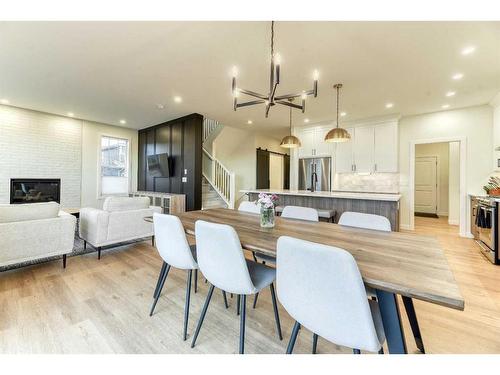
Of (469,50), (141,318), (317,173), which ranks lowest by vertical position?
(141,318)

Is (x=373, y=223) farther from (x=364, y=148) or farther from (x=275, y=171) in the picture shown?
(x=275, y=171)

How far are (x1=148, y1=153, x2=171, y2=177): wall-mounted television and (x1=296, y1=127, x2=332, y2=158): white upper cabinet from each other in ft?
12.0

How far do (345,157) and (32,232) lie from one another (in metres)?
5.91

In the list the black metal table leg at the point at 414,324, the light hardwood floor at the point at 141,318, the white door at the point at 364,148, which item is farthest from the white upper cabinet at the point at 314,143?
the black metal table leg at the point at 414,324

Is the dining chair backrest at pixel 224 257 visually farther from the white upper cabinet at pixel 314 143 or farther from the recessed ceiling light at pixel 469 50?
the white upper cabinet at pixel 314 143

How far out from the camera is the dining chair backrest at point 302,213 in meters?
2.25

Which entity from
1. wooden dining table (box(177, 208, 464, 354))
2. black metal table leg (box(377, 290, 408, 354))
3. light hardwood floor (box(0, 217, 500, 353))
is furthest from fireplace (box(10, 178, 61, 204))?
black metal table leg (box(377, 290, 408, 354))

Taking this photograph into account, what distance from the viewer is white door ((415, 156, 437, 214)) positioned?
22.1ft

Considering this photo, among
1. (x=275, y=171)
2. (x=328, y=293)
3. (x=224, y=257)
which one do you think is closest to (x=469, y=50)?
(x=328, y=293)

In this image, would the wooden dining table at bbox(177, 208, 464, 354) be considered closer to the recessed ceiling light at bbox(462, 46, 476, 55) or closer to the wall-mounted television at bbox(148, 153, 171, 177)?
the recessed ceiling light at bbox(462, 46, 476, 55)

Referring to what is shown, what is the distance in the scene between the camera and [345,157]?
5543 millimetres
